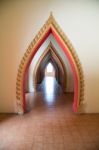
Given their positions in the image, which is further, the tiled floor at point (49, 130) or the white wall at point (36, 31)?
the white wall at point (36, 31)

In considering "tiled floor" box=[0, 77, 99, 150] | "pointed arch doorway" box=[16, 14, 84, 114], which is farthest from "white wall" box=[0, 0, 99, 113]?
"tiled floor" box=[0, 77, 99, 150]

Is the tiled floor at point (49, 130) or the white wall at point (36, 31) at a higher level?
the white wall at point (36, 31)

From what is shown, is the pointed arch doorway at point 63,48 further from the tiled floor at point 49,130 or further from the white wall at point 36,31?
the tiled floor at point 49,130

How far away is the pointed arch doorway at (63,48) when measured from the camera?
4578 millimetres

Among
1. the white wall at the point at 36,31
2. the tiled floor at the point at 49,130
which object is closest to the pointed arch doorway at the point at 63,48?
the white wall at the point at 36,31

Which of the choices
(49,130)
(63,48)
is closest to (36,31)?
(63,48)

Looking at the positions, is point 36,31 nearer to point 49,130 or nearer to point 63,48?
point 63,48

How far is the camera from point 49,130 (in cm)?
396

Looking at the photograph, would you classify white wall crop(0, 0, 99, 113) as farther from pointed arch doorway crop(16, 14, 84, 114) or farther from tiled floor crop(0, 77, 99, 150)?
tiled floor crop(0, 77, 99, 150)

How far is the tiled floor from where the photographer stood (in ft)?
10.9

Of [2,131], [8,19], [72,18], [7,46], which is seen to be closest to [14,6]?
[8,19]

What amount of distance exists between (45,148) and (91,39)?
2.79m

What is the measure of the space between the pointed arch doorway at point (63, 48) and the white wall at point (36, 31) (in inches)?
4.1

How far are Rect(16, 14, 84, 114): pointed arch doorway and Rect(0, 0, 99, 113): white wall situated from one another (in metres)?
0.10
